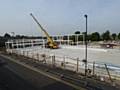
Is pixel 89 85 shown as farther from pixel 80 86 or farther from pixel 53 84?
pixel 53 84

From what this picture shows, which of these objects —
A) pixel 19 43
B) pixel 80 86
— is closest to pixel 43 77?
pixel 80 86

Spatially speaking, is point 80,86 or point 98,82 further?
point 98,82

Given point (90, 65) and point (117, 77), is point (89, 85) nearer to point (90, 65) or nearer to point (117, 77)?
point (117, 77)

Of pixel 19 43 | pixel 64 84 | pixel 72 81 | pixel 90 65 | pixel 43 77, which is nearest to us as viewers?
pixel 64 84

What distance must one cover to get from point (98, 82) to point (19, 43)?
139 feet

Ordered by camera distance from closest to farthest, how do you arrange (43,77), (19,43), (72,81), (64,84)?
(64,84)
(72,81)
(43,77)
(19,43)

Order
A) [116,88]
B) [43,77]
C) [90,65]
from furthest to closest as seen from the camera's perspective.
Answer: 1. [90,65]
2. [43,77]
3. [116,88]

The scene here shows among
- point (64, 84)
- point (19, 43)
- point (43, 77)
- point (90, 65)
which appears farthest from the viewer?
point (19, 43)

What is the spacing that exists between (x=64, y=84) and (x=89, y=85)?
4.92 feet

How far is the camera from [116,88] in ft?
39.0

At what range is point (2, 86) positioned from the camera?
13.1 m

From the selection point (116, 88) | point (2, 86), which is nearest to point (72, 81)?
point (116, 88)

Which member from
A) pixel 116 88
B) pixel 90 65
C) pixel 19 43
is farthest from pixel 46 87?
pixel 19 43

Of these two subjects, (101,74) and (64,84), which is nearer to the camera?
(64,84)
